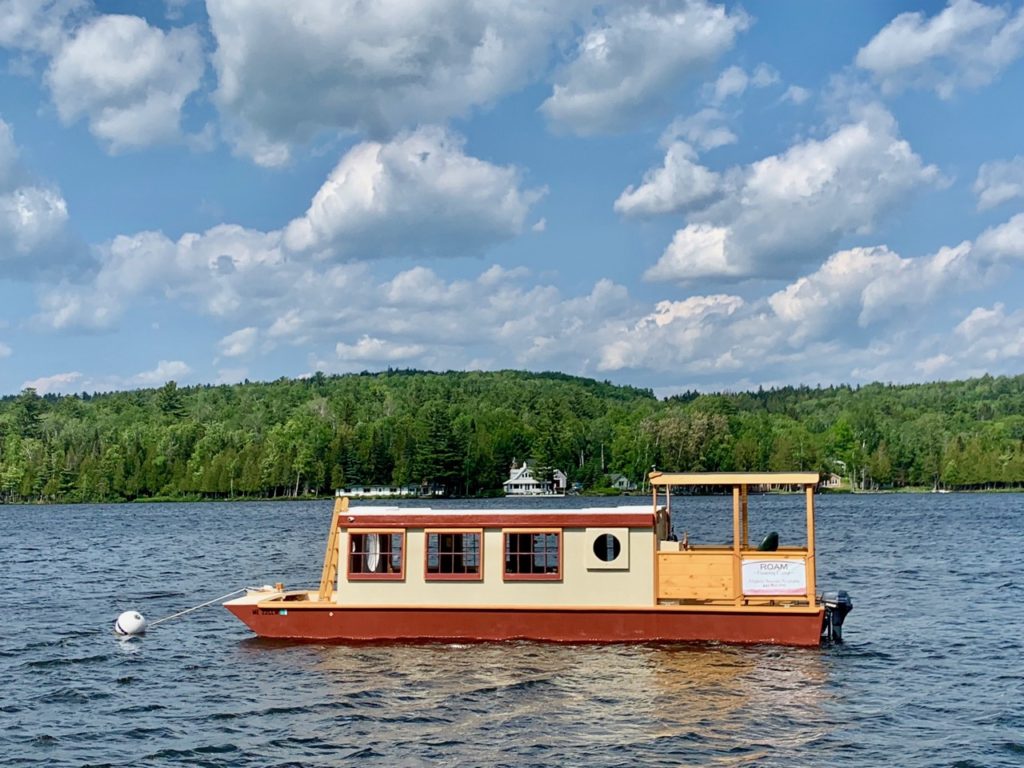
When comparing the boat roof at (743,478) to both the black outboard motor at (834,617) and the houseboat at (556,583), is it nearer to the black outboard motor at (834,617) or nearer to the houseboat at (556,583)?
the houseboat at (556,583)

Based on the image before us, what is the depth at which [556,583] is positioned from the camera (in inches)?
992

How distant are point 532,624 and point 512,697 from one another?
14.3 ft

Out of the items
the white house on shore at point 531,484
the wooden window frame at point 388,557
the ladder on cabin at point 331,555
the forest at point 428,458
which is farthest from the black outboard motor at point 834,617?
the white house on shore at point 531,484

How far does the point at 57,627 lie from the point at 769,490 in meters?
178

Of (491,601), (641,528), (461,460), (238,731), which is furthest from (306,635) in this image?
(461,460)

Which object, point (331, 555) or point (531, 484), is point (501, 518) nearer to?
point (331, 555)

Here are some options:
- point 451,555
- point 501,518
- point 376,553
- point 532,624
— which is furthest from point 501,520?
point 376,553

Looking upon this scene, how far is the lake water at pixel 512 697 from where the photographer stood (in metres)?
18.1

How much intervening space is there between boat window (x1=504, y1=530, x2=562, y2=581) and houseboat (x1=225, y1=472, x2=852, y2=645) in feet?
0.08

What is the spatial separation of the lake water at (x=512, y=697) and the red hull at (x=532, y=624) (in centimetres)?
37

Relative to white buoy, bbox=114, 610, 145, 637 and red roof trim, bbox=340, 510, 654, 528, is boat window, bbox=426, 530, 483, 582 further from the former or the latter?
A: white buoy, bbox=114, 610, 145, 637

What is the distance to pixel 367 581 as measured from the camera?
2581cm

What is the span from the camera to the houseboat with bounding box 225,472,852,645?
24.5 m

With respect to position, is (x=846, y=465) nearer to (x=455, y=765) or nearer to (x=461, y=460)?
(x=461, y=460)
